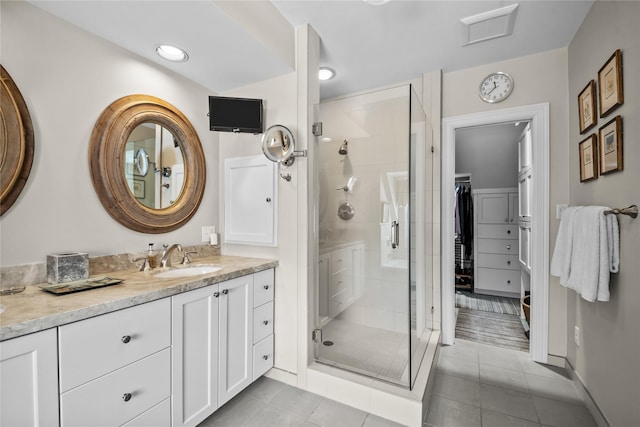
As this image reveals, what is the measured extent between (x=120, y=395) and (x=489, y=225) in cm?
468

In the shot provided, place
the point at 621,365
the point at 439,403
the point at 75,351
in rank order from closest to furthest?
1. the point at 75,351
2. the point at 621,365
3. the point at 439,403

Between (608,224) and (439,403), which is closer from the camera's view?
A: (608,224)

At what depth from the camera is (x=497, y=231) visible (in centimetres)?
423

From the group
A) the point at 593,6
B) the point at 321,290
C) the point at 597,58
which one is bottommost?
the point at 321,290

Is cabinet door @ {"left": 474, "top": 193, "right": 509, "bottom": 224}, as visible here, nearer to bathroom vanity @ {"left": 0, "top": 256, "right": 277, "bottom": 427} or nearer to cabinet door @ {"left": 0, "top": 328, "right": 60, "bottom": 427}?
bathroom vanity @ {"left": 0, "top": 256, "right": 277, "bottom": 427}

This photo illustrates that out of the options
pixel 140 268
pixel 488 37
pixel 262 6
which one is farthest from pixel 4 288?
pixel 488 37

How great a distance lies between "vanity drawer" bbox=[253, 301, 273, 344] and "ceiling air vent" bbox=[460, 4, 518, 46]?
2.33 metres

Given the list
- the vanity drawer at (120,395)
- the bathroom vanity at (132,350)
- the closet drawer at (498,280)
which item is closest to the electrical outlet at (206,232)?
the bathroom vanity at (132,350)

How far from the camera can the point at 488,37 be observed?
206 cm

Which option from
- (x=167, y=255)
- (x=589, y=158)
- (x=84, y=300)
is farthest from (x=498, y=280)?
(x=84, y=300)

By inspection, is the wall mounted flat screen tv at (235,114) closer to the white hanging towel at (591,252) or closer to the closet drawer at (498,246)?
the white hanging towel at (591,252)

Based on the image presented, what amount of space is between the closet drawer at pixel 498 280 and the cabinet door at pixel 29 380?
185 inches

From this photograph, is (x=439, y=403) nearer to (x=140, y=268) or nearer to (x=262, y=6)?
(x=140, y=268)

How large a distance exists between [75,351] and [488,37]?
2.96 m
